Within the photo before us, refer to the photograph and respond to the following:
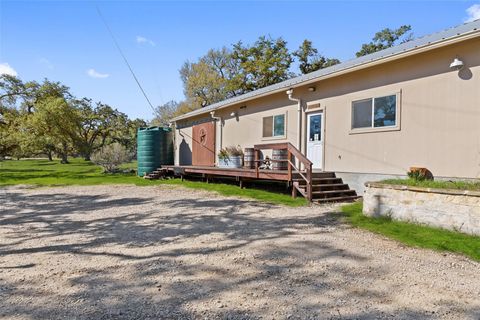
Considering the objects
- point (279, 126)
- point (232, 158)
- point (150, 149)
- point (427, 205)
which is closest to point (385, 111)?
point (427, 205)

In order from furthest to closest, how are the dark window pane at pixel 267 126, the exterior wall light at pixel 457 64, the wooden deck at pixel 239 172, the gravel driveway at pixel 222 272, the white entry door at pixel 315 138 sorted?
the dark window pane at pixel 267 126 < the white entry door at pixel 315 138 < the wooden deck at pixel 239 172 < the exterior wall light at pixel 457 64 < the gravel driveway at pixel 222 272

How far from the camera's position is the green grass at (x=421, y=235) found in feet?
14.5

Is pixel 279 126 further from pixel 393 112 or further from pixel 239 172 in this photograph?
pixel 393 112

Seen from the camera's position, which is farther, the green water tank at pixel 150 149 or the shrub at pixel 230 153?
the green water tank at pixel 150 149

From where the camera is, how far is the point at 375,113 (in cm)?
834

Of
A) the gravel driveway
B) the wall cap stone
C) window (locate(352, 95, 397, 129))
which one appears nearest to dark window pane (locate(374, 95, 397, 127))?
window (locate(352, 95, 397, 129))

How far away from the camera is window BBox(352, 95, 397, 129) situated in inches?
314

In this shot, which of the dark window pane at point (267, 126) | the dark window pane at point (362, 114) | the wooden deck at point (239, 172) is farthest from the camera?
the dark window pane at point (267, 126)

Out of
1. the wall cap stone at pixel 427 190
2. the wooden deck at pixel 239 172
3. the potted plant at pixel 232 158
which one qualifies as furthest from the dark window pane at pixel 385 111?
the potted plant at pixel 232 158

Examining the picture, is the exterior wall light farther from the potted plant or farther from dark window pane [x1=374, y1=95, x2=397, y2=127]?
the potted plant

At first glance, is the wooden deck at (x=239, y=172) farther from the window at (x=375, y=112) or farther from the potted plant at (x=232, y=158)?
the window at (x=375, y=112)

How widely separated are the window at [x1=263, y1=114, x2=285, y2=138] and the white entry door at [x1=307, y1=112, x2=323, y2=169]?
1179mm

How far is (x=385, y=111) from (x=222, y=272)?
252 inches

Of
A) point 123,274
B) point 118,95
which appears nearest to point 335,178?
point 123,274
